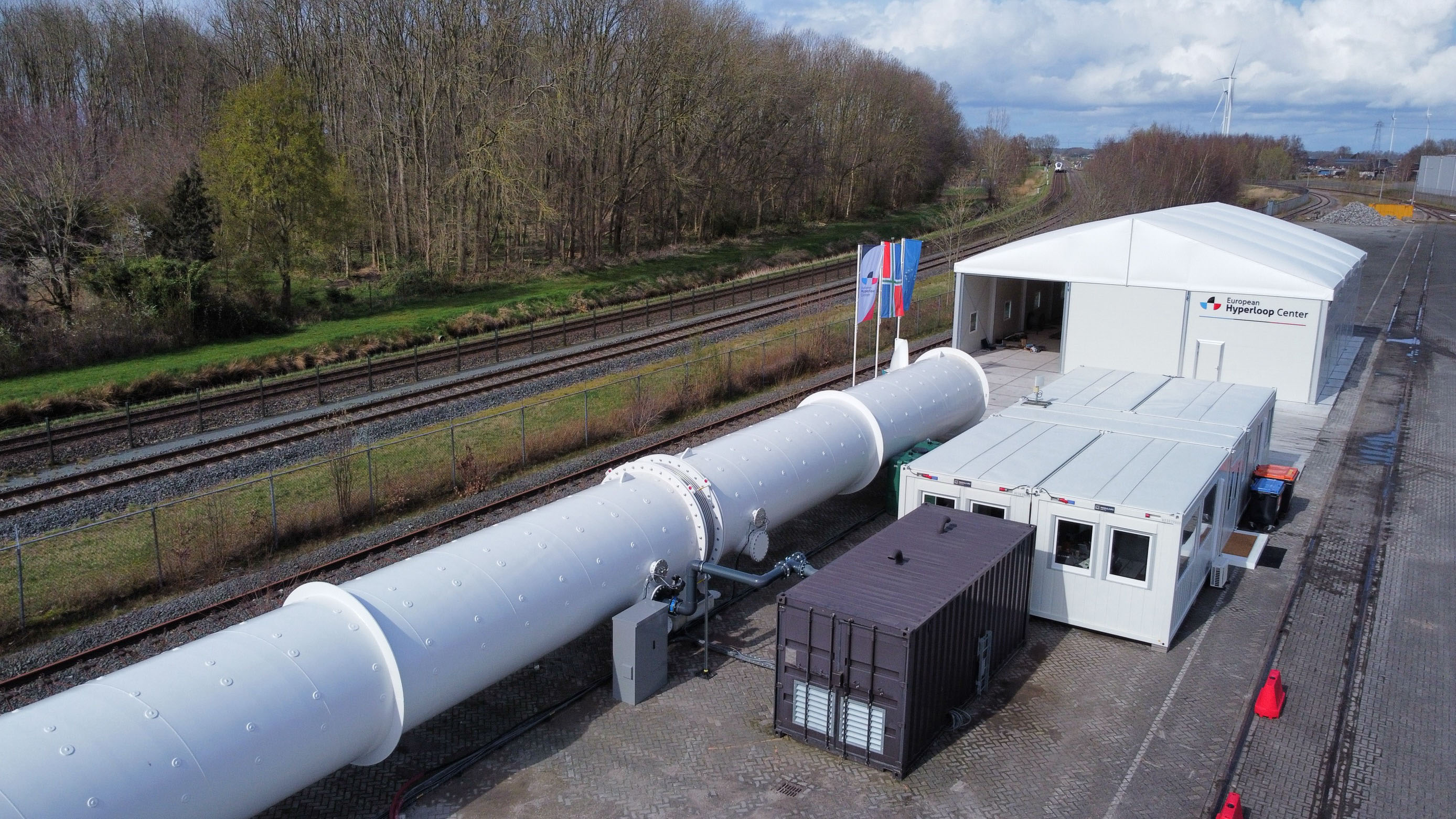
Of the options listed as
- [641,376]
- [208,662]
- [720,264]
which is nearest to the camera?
[208,662]

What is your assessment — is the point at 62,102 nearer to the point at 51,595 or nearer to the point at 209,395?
the point at 209,395

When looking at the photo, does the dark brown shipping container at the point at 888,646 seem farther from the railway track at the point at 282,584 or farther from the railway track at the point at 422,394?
the railway track at the point at 422,394

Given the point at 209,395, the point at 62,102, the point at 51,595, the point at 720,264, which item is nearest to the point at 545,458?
the point at 51,595

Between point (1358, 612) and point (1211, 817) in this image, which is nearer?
point (1211, 817)

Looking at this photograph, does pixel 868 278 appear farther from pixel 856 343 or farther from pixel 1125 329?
pixel 1125 329

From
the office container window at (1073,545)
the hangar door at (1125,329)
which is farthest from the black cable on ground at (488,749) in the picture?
the hangar door at (1125,329)

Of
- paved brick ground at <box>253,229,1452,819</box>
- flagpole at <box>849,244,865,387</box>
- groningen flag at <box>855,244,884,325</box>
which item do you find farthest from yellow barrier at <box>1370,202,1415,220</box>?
paved brick ground at <box>253,229,1452,819</box>

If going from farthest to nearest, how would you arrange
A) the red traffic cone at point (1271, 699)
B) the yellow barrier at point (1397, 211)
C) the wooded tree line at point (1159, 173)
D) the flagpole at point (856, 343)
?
the yellow barrier at point (1397, 211) < the wooded tree line at point (1159, 173) < the flagpole at point (856, 343) < the red traffic cone at point (1271, 699)
